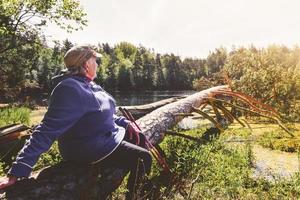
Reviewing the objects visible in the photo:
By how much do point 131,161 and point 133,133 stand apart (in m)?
0.74

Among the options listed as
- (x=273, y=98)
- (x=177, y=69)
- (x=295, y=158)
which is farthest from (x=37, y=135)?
(x=177, y=69)

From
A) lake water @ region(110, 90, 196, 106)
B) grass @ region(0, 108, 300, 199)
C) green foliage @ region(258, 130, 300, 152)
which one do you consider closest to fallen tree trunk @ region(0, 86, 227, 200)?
grass @ region(0, 108, 300, 199)

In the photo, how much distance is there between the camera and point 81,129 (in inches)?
151

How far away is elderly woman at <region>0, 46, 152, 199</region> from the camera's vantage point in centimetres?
346

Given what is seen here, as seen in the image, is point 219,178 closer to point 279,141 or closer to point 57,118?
point 57,118

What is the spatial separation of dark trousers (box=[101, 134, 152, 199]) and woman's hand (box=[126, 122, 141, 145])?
0.55 metres

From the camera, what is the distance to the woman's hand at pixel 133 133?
4.88 metres

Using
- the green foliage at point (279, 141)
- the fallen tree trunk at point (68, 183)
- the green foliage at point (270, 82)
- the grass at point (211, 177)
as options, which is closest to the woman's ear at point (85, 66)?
the fallen tree trunk at point (68, 183)

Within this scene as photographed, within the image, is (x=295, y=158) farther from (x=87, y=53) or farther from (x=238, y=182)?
(x=87, y=53)

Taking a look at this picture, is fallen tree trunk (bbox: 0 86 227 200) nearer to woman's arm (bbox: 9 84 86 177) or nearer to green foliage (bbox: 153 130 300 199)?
woman's arm (bbox: 9 84 86 177)

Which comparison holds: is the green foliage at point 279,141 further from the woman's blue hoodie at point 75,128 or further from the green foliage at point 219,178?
the woman's blue hoodie at point 75,128

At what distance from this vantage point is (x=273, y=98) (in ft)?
44.5

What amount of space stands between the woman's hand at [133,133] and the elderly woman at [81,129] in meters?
0.48

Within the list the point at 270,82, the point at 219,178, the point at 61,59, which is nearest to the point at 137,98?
the point at 61,59
